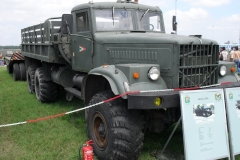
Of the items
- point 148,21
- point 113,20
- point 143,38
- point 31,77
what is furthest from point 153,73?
point 31,77

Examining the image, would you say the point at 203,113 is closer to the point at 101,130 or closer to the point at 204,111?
the point at 204,111

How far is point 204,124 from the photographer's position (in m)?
3.70

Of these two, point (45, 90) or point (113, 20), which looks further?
point (45, 90)

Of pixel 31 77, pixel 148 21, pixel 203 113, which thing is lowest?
pixel 203 113

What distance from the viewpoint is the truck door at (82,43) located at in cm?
534

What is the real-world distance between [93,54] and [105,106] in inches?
60.1

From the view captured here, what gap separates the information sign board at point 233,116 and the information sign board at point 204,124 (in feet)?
0.44

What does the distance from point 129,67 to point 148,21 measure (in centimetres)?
209

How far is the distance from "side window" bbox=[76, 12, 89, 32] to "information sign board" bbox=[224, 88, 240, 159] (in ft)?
9.22

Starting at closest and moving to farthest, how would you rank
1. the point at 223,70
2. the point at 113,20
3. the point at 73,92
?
the point at 223,70 < the point at 113,20 < the point at 73,92

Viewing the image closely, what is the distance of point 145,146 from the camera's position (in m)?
4.65

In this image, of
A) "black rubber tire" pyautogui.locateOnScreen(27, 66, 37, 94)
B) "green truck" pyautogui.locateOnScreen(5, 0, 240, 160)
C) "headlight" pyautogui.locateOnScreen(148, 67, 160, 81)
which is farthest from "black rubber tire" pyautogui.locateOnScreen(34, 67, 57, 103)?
"headlight" pyautogui.locateOnScreen(148, 67, 160, 81)

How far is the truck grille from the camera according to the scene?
405 centimetres

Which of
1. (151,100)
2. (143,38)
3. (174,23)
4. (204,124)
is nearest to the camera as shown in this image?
(151,100)
